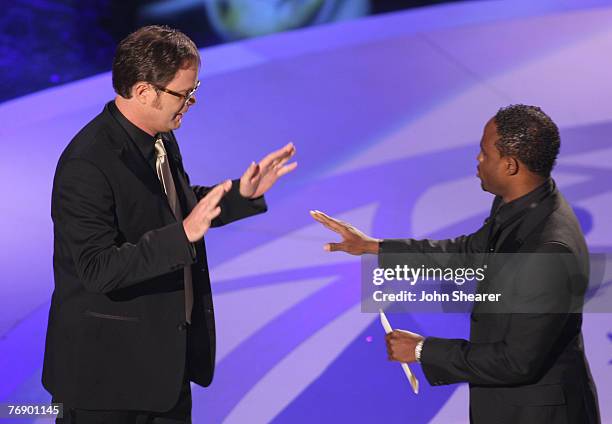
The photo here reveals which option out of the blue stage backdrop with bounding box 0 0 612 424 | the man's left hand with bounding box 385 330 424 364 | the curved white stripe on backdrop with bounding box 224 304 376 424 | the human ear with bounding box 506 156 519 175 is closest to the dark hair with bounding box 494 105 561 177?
the human ear with bounding box 506 156 519 175

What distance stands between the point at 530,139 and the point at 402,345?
0.60m

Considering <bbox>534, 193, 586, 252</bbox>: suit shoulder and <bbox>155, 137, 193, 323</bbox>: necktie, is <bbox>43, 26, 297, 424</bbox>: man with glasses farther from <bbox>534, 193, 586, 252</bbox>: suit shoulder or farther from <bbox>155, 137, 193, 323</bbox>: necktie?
<bbox>534, 193, 586, 252</bbox>: suit shoulder

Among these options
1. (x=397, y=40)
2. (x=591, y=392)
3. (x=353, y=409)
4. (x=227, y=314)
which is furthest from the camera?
(x=397, y=40)

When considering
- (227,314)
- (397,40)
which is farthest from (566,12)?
(227,314)

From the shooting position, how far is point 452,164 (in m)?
5.12

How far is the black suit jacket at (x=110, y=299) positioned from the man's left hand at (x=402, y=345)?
53cm

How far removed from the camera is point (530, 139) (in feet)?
6.63

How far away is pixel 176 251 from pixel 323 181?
3160mm

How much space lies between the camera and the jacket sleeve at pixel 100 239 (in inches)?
75.3

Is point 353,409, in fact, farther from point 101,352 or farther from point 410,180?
point 410,180

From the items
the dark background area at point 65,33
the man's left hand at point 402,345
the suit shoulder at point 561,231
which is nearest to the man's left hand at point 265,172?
the man's left hand at point 402,345

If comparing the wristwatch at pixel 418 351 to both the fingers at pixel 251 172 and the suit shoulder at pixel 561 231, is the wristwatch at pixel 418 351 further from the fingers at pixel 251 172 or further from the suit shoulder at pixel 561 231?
the fingers at pixel 251 172

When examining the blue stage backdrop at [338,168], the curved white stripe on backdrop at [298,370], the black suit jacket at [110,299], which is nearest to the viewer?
the black suit jacket at [110,299]

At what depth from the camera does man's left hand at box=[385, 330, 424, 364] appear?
2.06 metres
